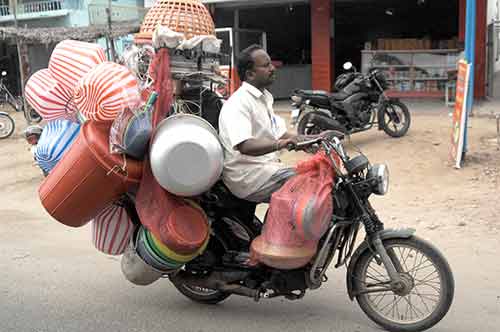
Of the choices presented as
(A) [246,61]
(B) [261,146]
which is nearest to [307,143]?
(B) [261,146]

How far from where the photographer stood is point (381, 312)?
143 inches

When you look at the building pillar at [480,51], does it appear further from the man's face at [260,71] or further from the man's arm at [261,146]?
the man's arm at [261,146]

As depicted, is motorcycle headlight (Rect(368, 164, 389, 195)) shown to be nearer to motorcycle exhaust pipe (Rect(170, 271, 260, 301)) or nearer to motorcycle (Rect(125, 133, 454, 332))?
motorcycle (Rect(125, 133, 454, 332))

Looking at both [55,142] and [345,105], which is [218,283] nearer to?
[55,142]

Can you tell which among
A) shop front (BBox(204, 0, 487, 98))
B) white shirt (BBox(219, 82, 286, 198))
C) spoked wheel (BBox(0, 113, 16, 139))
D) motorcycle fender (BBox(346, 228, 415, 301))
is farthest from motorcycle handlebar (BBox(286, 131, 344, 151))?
spoked wheel (BBox(0, 113, 16, 139))

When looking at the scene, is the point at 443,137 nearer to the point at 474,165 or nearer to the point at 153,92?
the point at 474,165

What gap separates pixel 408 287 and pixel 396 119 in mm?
6524

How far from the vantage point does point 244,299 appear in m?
4.25

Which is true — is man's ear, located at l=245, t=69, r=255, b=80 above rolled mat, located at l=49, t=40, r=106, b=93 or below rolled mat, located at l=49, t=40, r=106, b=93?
below

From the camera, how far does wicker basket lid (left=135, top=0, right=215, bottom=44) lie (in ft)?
12.2

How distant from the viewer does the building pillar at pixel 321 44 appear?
1499cm

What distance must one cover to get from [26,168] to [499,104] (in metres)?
10.0

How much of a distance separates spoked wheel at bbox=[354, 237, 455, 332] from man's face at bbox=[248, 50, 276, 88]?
1221mm

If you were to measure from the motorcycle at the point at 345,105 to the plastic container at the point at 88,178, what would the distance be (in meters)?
5.77
